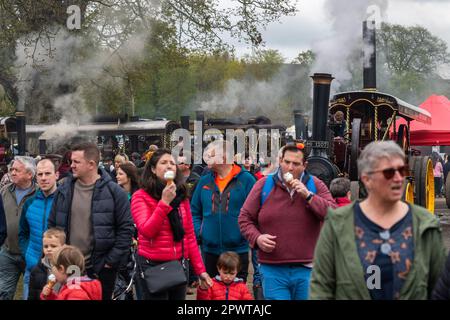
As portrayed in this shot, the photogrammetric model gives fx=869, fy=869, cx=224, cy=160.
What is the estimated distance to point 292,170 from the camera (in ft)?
18.2

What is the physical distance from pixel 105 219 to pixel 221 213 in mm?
1170

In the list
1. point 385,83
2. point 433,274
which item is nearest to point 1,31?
point 433,274

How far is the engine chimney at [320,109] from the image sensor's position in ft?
40.9

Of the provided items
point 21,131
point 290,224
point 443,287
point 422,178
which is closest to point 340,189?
point 290,224

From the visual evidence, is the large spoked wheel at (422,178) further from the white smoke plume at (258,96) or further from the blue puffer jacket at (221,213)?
the white smoke plume at (258,96)

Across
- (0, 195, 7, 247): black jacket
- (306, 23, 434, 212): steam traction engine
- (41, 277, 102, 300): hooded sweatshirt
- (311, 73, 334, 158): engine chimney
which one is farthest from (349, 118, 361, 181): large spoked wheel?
(41, 277, 102, 300): hooded sweatshirt

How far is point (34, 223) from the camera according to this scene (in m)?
6.18

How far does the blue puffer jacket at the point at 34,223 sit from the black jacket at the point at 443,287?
131 inches

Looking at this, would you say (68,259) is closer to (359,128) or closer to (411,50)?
(359,128)

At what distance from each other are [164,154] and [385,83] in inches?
1866

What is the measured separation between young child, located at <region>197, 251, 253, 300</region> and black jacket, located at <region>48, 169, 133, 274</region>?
63 centimetres

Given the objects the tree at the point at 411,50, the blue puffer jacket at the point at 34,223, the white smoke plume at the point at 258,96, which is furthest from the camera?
the tree at the point at 411,50

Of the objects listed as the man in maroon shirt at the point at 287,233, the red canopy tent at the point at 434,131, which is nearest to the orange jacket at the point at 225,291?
the man in maroon shirt at the point at 287,233
